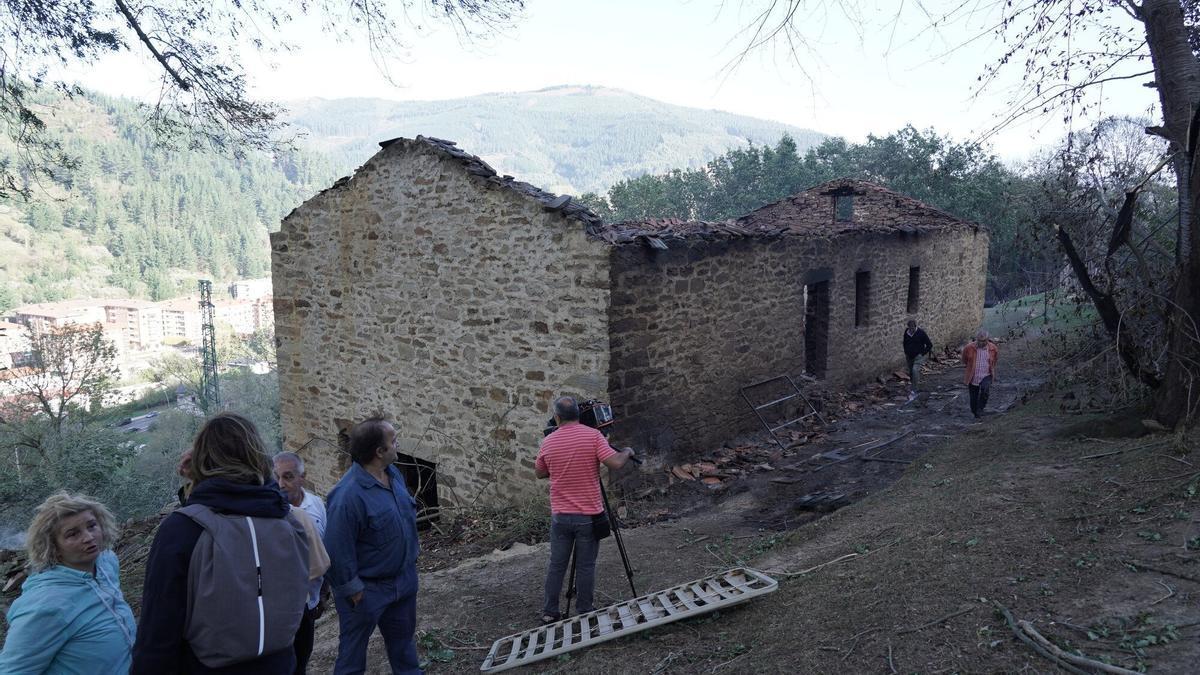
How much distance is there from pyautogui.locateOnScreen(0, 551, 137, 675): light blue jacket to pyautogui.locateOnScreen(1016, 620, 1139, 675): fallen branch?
3441 mm

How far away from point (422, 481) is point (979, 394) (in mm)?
7504

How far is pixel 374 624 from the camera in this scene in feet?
10.9

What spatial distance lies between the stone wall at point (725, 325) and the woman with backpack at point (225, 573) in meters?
5.00

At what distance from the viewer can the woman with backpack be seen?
6.79 ft

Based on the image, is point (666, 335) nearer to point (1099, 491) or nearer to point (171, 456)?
point (1099, 491)

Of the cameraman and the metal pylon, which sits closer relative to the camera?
the cameraman

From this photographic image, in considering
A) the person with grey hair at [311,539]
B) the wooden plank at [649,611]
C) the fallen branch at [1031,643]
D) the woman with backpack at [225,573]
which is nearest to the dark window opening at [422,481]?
the wooden plank at [649,611]

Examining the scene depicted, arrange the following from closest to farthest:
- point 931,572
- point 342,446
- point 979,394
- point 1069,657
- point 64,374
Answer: point 1069,657 → point 931,572 → point 979,394 → point 342,446 → point 64,374

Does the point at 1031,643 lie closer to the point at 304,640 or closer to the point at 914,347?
the point at 304,640

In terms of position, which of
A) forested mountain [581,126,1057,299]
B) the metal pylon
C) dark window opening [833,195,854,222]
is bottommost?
the metal pylon

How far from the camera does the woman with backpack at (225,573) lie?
6.79 ft

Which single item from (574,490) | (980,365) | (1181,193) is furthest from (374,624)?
(980,365)

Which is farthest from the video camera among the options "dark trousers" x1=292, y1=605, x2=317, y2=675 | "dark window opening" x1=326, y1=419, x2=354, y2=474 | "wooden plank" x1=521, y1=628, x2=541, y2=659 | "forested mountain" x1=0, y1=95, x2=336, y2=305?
"forested mountain" x1=0, y1=95, x2=336, y2=305

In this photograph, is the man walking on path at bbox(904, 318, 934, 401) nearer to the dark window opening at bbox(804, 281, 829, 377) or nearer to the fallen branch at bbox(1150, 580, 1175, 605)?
the dark window opening at bbox(804, 281, 829, 377)
